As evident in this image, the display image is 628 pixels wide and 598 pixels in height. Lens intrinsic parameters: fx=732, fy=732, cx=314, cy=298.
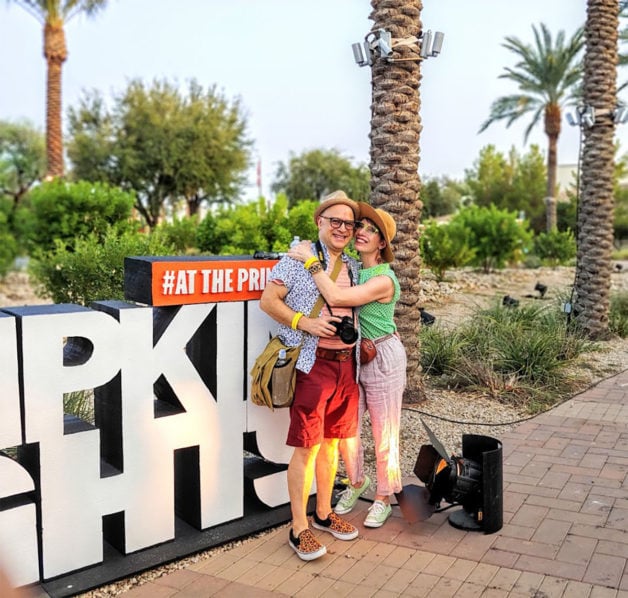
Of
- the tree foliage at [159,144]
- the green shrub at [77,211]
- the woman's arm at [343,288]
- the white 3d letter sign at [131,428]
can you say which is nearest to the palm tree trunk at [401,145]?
the white 3d letter sign at [131,428]

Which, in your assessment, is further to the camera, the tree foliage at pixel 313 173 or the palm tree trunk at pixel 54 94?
the tree foliage at pixel 313 173

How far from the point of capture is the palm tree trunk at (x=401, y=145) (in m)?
6.62

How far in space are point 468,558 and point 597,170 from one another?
8.49 meters

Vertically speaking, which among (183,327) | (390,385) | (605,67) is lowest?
(390,385)

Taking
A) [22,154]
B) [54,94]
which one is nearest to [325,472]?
[54,94]

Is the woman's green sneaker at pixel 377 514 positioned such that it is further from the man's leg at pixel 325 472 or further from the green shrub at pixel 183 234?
the green shrub at pixel 183 234

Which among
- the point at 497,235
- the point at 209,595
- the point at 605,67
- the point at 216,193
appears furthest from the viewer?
the point at 216,193

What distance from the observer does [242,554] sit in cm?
403

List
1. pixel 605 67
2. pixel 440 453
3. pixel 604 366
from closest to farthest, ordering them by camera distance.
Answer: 1. pixel 440 453
2. pixel 604 366
3. pixel 605 67

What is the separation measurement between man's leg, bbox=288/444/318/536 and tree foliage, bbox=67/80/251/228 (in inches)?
1269

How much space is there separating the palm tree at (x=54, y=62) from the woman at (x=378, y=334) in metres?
26.0

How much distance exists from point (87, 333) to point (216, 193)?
34.1 m

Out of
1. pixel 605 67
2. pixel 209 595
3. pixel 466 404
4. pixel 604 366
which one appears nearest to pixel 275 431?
pixel 209 595

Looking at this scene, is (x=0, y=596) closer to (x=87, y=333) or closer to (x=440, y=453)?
(x=87, y=333)
